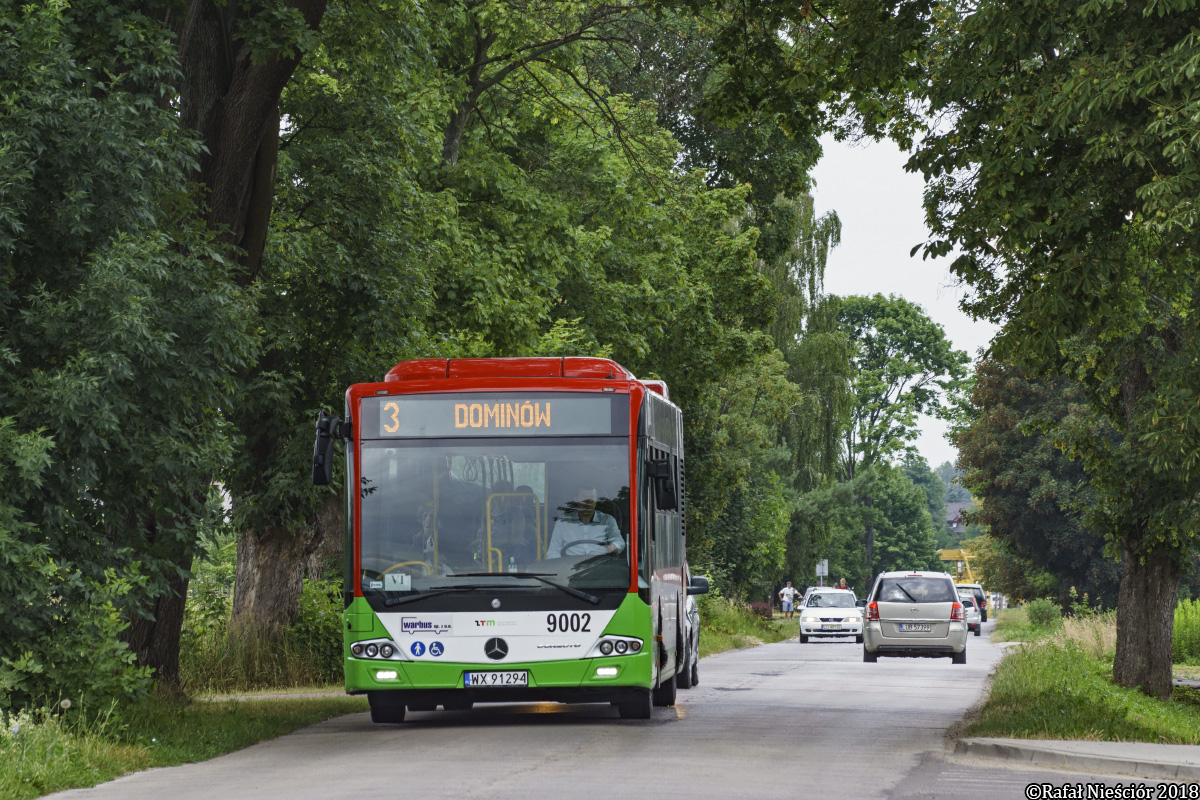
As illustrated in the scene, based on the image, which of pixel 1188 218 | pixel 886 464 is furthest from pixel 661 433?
pixel 886 464

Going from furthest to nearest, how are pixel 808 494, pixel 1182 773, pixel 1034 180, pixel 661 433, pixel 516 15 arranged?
1. pixel 808 494
2. pixel 516 15
3. pixel 661 433
4. pixel 1034 180
5. pixel 1182 773

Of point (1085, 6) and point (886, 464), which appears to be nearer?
point (1085, 6)

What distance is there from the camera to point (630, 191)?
31.6 meters

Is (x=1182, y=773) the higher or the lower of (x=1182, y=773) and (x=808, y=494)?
the lower

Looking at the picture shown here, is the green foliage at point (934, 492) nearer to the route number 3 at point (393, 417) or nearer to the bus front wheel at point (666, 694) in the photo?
the bus front wheel at point (666, 694)

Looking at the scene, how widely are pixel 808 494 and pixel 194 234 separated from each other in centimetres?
5258

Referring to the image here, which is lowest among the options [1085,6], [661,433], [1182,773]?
[1182,773]

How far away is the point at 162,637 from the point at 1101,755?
9.94m

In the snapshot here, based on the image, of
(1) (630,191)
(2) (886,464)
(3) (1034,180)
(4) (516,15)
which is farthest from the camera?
(2) (886,464)

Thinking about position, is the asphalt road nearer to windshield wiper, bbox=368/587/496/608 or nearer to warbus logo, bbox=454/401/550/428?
windshield wiper, bbox=368/587/496/608

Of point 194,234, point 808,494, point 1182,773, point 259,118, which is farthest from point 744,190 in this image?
point 808,494

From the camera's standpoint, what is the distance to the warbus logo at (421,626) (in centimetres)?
1462

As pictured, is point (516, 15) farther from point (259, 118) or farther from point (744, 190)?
point (259, 118)

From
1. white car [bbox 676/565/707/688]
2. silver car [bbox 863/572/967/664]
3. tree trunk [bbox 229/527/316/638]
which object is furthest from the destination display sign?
silver car [bbox 863/572/967/664]
